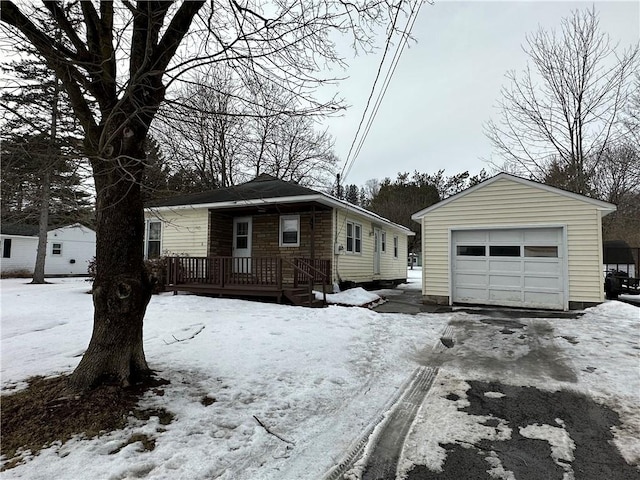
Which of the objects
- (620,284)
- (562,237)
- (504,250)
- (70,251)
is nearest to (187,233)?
(504,250)

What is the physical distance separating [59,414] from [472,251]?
9823 mm

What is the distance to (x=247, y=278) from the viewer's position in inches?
402

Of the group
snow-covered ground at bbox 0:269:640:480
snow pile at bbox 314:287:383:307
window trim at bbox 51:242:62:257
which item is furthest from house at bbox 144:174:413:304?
window trim at bbox 51:242:62:257

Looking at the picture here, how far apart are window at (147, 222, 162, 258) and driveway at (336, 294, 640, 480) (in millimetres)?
11631

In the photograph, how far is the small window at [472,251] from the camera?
33.2 ft

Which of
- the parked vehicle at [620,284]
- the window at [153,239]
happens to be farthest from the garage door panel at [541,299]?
the window at [153,239]

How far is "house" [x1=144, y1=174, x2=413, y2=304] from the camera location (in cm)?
1043

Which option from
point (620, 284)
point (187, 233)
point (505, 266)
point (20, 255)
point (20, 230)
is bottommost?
point (620, 284)

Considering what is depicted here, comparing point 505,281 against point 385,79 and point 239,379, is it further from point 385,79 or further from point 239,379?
point 239,379

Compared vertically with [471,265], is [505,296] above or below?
below

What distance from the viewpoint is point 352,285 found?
12.9 m

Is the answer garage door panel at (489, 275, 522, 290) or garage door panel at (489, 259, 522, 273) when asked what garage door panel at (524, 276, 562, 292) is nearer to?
garage door panel at (489, 275, 522, 290)

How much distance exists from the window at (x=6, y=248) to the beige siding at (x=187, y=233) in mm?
16271

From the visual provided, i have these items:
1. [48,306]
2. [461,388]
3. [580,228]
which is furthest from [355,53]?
[48,306]
